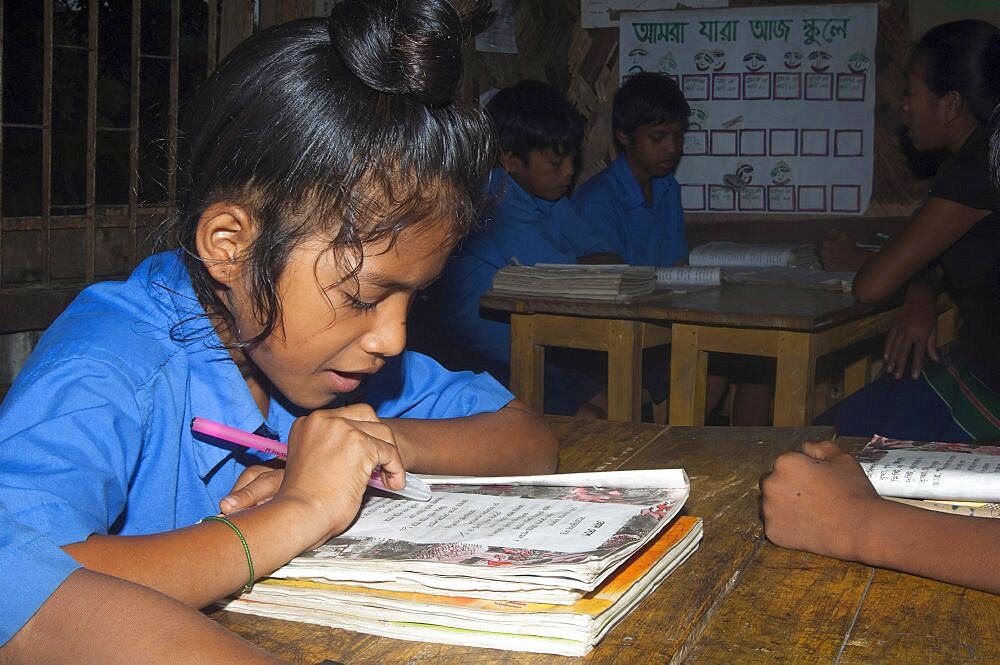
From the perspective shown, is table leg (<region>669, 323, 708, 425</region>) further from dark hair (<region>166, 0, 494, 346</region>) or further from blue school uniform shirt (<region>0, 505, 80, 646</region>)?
blue school uniform shirt (<region>0, 505, 80, 646</region>)

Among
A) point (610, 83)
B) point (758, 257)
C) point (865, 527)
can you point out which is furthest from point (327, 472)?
point (610, 83)

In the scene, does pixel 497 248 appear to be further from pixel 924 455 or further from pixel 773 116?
pixel 924 455

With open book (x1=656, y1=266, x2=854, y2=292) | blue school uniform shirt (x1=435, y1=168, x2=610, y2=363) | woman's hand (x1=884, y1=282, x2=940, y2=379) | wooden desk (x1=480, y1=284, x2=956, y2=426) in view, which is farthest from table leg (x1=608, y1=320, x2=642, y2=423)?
woman's hand (x1=884, y1=282, x2=940, y2=379)

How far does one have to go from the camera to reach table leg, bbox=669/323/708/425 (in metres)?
3.04

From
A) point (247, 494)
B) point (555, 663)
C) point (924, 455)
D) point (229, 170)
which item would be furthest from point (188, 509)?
point (924, 455)

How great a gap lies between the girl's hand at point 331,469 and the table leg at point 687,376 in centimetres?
207

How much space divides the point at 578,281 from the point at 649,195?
4.41 ft

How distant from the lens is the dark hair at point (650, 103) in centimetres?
420

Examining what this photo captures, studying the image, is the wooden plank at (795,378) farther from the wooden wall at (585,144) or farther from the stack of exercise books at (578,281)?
the wooden wall at (585,144)

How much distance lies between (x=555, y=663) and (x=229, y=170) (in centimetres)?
61

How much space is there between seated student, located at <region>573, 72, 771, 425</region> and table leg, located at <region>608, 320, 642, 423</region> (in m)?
1.06

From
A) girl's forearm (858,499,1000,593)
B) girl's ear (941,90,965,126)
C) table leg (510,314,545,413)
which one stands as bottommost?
table leg (510,314,545,413)

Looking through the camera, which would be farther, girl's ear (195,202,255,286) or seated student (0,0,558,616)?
girl's ear (195,202,255,286)

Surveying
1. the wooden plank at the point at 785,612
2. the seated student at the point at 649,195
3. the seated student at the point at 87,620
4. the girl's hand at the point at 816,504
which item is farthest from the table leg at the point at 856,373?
the seated student at the point at 87,620
